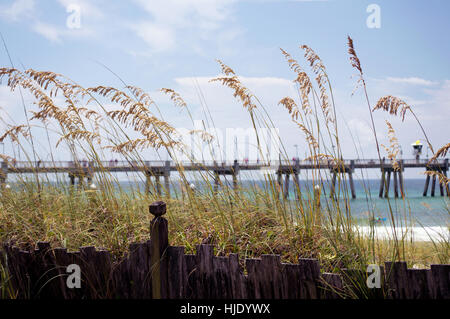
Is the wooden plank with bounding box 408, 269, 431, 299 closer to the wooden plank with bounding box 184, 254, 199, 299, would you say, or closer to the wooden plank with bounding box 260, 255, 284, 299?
the wooden plank with bounding box 260, 255, 284, 299

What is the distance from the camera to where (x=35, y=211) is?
3.05 m

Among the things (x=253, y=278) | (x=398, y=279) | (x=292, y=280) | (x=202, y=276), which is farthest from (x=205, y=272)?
(x=398, y=279)

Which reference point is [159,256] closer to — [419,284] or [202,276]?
[202,276]

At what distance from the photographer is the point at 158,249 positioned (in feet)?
7.45

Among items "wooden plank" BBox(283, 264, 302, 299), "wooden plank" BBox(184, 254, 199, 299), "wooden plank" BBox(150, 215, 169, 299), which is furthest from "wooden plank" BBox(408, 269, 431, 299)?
"wooden plank" BBox(150, 215, 169, 299)

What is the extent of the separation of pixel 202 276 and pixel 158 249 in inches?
12.8

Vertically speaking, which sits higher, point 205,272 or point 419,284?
point 205,272

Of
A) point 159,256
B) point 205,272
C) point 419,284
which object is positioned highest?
point 159,256

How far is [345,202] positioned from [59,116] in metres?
2.39

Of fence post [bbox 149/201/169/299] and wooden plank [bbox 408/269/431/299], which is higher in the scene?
fence post [bbox 149/201/169/299]

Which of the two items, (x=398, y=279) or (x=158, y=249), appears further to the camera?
(x=158, y=249)

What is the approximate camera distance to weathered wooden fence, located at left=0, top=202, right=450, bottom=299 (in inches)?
82.0
